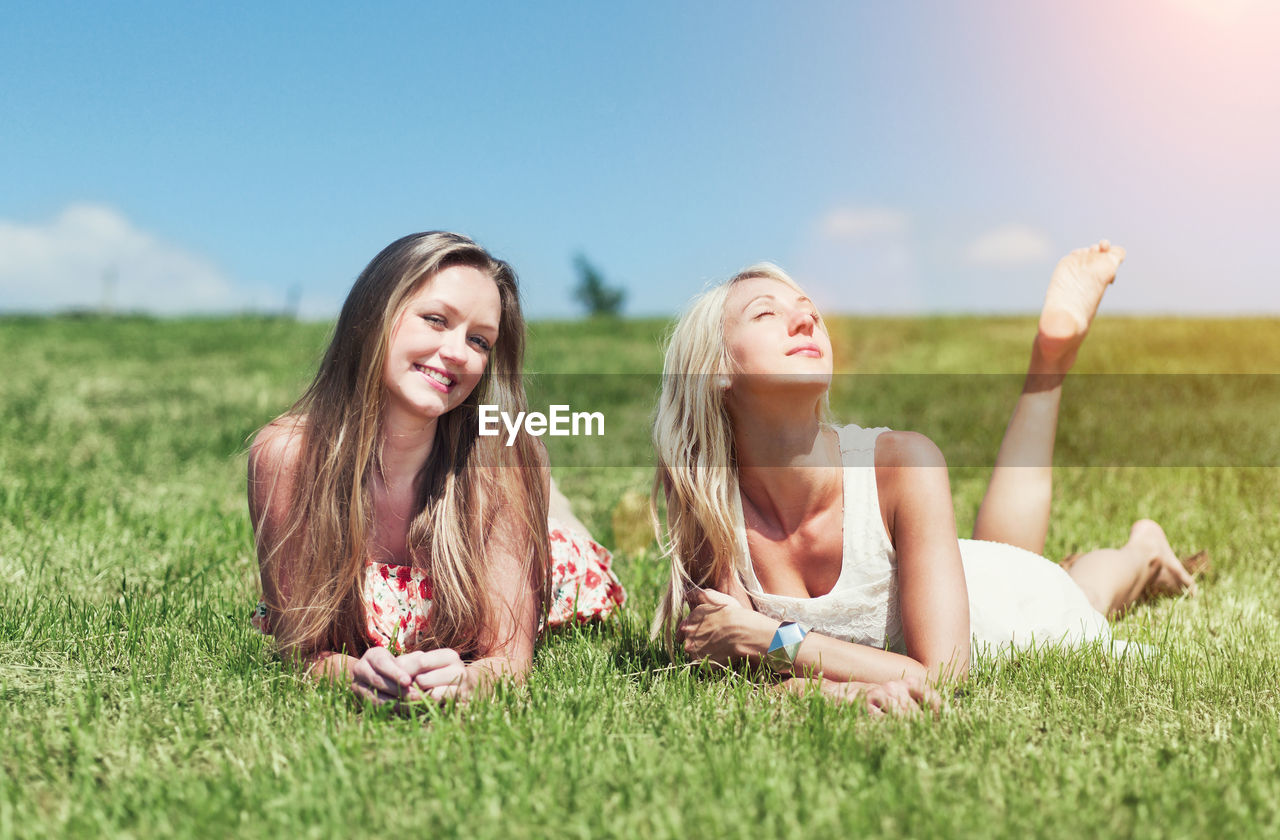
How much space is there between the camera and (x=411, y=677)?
3205 mm

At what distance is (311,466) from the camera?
3695mm

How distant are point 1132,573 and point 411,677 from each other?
350 cm

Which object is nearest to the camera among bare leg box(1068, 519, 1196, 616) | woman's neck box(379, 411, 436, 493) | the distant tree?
woman's neck box(379, 411, 436, 493)

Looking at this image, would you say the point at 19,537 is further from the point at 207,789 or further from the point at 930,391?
the point at 930,391

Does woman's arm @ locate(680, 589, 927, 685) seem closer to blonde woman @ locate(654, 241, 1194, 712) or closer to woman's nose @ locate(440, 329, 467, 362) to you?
blonde woman @ locate(654, 241, 1194, 712)

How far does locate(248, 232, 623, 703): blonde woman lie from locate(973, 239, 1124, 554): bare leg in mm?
2370

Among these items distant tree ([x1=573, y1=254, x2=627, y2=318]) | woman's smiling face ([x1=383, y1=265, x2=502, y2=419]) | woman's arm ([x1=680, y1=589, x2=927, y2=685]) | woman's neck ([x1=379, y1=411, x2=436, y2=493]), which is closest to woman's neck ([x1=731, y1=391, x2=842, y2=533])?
woman's arm ([x1=680, y1=589, x2=927, y2=685])

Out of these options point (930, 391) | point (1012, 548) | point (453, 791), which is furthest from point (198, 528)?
point (930, 391)

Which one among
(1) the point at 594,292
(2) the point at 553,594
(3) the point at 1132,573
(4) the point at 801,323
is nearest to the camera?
(4) the point at 801,323

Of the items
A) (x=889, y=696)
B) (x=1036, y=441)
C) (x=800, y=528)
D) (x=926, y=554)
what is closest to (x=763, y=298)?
(x=800, y=528)

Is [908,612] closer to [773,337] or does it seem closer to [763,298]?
[773,337]

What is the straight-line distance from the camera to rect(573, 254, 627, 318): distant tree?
7850cm

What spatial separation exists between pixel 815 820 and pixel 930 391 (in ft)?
37.2

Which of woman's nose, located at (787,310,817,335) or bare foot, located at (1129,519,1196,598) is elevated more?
woman's nose, located at (787,310,817,335)
